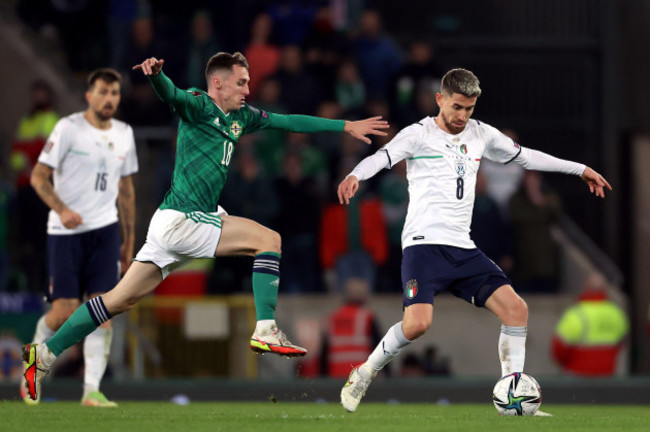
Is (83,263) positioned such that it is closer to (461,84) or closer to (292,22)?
(461,84)

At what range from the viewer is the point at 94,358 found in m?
11.4

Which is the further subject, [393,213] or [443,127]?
[393,213]

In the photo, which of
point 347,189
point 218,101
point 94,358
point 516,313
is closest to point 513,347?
point 516,313

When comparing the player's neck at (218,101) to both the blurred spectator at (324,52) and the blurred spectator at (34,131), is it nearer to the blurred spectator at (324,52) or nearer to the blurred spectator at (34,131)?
the blurred spectator at (34,131)

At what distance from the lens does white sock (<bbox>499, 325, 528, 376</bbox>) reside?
9.69 meters

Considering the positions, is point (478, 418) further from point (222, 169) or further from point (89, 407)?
point (89, 407)

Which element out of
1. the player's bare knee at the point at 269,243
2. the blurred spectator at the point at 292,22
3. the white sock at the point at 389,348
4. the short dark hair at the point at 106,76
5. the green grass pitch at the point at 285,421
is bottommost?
the green grass pitch at the point at 285,421

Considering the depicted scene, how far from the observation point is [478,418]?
31.7 ft

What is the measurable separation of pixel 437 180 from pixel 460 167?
192mm

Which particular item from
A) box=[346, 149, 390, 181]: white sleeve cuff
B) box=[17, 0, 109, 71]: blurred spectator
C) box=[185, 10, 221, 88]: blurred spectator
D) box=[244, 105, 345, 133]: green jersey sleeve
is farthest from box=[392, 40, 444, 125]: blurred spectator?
box=[346, 149, 390, 181]: white sleeve cuff

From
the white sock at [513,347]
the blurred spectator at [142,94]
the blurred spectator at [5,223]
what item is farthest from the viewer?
the blurred spectator at [142,94]

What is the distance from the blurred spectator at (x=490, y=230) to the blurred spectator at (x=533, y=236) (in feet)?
0.84

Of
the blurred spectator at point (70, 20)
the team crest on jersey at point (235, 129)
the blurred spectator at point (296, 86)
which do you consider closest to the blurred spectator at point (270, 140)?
the blurred spectator at point (296, 86)

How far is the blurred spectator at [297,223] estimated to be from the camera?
644 inches
